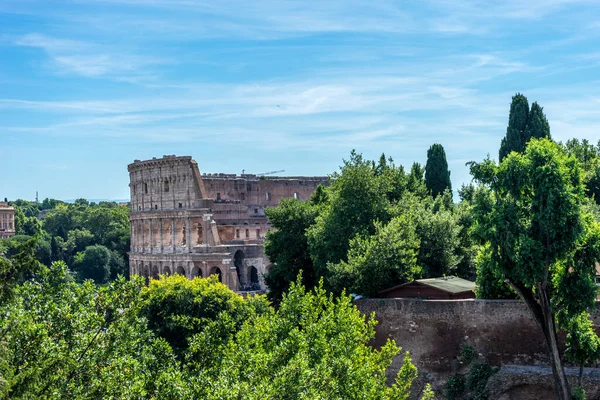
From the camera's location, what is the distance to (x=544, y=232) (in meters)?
26.1

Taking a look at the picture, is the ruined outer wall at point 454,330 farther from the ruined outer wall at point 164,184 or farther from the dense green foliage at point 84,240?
the dense green foliage at point 84,240

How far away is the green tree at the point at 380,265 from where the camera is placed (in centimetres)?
3438

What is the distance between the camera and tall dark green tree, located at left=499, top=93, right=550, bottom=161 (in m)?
57.8

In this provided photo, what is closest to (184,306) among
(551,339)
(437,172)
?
(551,339)

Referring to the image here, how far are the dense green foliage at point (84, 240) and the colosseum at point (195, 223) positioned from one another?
711 inches

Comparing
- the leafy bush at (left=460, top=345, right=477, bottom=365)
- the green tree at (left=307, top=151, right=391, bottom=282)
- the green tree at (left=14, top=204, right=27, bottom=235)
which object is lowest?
the leafy bush at (left=460, top=345, right=477, bottom=365)

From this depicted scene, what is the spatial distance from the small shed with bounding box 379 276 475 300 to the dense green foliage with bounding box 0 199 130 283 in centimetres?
6762

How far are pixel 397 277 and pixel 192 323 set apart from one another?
9.47m

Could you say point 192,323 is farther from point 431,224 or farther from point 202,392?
point 202,392

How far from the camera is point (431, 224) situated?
38719mm

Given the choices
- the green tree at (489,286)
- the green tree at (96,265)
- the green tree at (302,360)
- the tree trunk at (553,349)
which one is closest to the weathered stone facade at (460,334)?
the green tree at (489,286)

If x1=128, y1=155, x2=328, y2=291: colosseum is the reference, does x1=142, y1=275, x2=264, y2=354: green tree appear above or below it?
below

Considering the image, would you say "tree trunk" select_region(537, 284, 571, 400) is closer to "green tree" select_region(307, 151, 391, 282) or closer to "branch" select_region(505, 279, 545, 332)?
"branch" select_region(505, 279, 545, 332)

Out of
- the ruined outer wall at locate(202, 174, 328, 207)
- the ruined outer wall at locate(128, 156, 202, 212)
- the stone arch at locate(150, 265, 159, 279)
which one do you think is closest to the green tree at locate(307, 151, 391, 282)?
the ruined outer wall at locate(128, 156, 202, 212)
